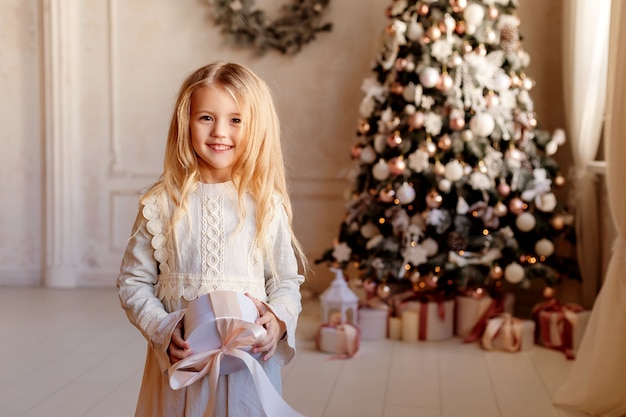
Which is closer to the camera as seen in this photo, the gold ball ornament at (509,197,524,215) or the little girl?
the little girl

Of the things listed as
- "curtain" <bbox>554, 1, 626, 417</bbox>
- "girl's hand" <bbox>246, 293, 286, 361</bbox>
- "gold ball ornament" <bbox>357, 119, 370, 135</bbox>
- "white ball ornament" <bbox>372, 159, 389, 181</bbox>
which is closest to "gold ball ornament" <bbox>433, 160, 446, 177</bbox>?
"white ball ornament" <bbox>372, 159, 389, 181</bbox>

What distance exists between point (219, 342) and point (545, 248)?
9.40 feet

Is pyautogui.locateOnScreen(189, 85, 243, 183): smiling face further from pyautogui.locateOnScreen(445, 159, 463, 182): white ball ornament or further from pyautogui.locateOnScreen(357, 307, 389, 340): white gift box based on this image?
pyautogui.locateOnScreen(357, 307, 389, 340): white gift box

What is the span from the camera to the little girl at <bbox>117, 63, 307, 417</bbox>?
4.94ft

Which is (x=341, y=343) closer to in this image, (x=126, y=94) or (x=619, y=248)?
(x=619, y=248)

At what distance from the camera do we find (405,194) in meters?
3.87

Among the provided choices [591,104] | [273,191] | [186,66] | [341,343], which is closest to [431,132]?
[591,104]

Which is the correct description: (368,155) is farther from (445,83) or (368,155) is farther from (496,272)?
(496,272)

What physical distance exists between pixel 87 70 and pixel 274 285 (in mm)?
4093

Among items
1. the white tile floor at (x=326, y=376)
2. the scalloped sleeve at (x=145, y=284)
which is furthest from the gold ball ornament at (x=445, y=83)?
the scalloped sleeve at (x=145, y=284)

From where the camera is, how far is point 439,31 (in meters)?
3.91

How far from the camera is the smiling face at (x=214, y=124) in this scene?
4.99ft

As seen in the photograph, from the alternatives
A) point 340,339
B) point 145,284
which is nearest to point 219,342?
point 145,284

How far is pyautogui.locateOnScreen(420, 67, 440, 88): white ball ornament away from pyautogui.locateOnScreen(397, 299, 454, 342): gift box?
114cm
